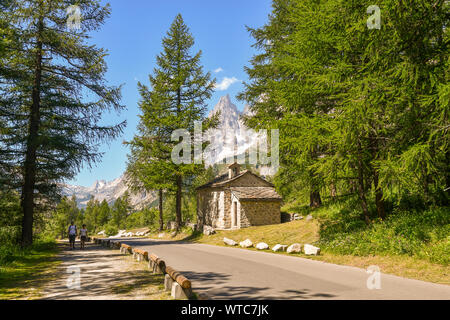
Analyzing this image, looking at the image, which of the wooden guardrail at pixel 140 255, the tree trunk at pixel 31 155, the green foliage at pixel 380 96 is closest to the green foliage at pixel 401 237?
the green foliage at pixel 380 96

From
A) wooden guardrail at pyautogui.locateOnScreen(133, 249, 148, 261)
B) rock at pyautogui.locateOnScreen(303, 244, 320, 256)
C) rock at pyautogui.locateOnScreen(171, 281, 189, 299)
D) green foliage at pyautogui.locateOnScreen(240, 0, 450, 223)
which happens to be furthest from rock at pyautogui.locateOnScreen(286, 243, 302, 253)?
rock at pyautogui.locateOnScreen(171, 281, 189, 299)

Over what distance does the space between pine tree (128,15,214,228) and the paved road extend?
14.6m

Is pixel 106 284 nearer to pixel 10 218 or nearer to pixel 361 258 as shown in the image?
pixel 361 258

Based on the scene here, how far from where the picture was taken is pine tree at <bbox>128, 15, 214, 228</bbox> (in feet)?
78.9

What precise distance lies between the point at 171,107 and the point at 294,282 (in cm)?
2088

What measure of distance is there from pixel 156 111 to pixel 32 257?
1533 centimetres

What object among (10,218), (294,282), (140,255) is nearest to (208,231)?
(140,255)

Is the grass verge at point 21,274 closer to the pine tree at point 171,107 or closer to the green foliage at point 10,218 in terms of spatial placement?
the green foliage at point 10,218

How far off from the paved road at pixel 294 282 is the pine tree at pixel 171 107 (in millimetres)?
14578

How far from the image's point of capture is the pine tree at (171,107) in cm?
2405

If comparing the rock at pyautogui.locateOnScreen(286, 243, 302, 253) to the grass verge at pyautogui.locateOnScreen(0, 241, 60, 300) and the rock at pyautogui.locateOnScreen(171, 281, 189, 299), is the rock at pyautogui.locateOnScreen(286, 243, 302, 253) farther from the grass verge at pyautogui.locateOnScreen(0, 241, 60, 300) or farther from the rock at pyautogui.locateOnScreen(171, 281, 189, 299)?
the grass verge at pyautogui.locateOnScreen(0, 241, 60, 300)

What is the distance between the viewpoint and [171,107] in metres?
25.5

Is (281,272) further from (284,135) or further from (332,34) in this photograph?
(332,34)

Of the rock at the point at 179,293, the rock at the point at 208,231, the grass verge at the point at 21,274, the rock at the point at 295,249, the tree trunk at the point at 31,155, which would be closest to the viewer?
the rock at the point at 179,293
